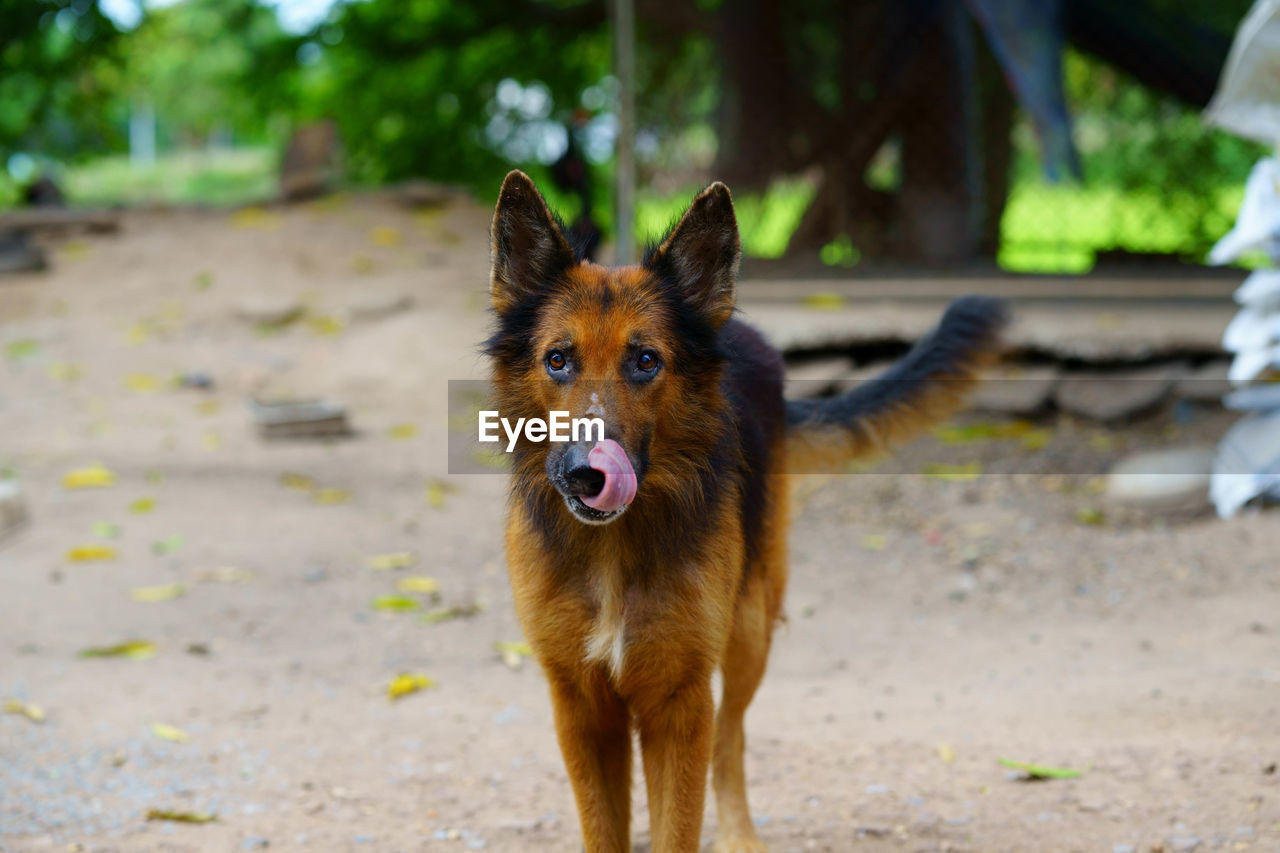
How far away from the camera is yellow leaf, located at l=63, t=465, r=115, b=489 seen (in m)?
7.55

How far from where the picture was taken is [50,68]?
11844mm

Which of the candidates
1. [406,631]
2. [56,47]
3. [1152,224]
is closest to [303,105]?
[56,47]

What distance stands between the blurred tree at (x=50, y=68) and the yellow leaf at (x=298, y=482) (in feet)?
21.0

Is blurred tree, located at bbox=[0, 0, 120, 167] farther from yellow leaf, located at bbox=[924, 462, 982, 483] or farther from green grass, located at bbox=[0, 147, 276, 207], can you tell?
green grass, located at bbox=[0, 147, 276, 207]

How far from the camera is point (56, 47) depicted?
12.4m

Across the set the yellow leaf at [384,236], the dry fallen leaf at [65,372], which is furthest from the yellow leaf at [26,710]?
the yellow leaf at [384,236]

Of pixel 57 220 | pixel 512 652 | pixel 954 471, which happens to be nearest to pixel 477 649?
pixel 512 652

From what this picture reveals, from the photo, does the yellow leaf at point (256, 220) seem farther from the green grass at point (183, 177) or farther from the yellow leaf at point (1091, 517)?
the green grass at point (183, 177)

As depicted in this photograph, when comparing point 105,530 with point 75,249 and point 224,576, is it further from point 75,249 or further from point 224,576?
point 75,249

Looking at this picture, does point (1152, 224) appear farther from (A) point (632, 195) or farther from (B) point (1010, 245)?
(A) point (632, 195)

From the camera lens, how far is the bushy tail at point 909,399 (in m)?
4.35

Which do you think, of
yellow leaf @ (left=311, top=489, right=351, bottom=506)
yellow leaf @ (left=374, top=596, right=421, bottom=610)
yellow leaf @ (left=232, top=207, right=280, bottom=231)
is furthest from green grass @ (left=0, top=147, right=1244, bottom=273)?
yellow leaf @ (left=232, top=207, right=280, bottom=231)

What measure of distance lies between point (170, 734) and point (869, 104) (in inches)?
287

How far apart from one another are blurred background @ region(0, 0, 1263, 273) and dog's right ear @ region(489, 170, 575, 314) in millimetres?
5555
